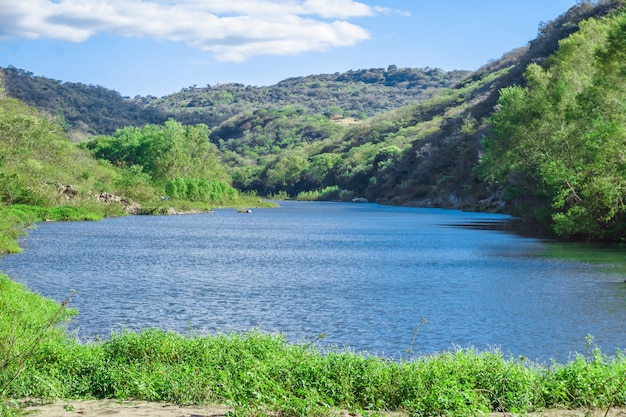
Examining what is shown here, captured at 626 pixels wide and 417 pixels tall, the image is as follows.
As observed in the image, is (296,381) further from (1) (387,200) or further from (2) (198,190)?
(1) (387,200)

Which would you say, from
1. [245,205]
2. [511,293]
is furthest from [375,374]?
[245,205]

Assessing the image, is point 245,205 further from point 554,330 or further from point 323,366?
point 323,366

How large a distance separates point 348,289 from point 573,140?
34063mm

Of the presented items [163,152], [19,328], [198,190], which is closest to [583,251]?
[19,328]

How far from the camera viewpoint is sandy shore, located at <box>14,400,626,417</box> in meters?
11.1

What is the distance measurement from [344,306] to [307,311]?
2.11m

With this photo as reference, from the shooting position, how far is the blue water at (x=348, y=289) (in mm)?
24125

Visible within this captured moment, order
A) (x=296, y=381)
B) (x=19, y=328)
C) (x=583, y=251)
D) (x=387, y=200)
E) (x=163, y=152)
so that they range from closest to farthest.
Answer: (x=296, y=381)
(x=19, y=328)
(x=583, y=251)
(x=163, y=152)
(x=387, y=200)

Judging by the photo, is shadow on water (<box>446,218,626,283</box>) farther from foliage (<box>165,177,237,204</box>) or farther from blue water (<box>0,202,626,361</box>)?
foliage (<box>165,177,237,204</box>)

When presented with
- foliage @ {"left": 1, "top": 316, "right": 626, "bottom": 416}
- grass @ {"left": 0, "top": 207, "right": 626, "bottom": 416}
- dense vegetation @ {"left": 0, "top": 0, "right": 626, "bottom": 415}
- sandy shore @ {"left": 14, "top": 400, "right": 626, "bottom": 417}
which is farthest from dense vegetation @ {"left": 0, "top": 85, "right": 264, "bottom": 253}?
sandy shore @ {"left": 14, "top": 400, "right": 626, "bottom": 417}

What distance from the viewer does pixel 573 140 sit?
61.1 m

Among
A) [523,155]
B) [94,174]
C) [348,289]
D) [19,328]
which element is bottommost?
[348,289]

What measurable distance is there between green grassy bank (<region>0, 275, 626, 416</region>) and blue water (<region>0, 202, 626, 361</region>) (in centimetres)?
760

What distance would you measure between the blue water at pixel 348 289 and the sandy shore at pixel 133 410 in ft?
31.2
